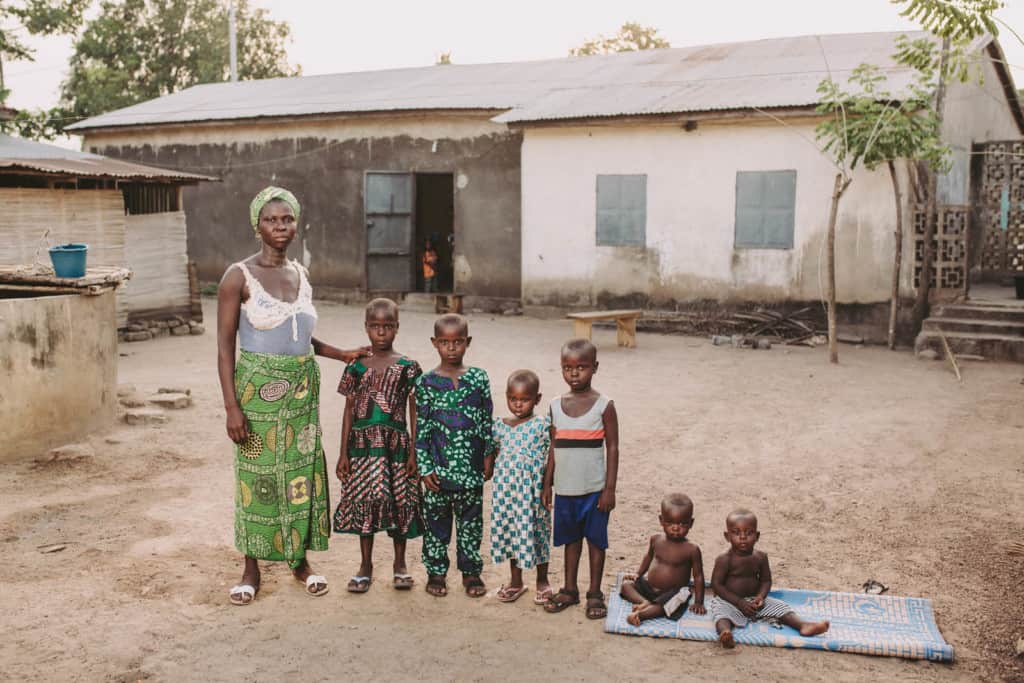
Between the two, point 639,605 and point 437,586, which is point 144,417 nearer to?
point 437,586

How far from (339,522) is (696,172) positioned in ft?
31.1

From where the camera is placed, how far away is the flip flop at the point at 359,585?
413 cm

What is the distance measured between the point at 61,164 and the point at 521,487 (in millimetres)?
8706

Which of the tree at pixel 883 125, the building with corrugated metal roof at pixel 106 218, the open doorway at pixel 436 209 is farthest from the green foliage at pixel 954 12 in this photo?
the open doorway at pixel 436 209

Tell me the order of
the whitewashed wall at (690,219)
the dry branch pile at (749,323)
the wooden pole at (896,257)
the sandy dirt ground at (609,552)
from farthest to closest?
1. the dry branch pile at (749,323)
2. the whitewashed wall at (690,219)
3. the wooden pole at (896,257)
4. the sandy dirt ground at (609,552)

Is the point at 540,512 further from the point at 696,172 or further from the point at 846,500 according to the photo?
the point at 696,172

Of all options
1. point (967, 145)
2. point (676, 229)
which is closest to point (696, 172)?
point (676, 229)

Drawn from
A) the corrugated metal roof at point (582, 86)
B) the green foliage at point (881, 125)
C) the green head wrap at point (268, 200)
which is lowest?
the green head wrap at point (268, 200)

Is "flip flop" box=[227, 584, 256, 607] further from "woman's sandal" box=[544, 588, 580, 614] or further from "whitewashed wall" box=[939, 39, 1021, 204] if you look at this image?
"whitewashed wall" box=[939, 39, 1021, 204]

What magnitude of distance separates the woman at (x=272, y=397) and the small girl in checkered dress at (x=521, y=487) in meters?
0.74

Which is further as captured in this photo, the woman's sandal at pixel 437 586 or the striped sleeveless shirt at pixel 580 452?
the woman's sandal at pixel 437 586

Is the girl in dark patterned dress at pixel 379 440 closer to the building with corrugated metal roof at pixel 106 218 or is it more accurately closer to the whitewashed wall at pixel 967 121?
the building with corrugated metal roof at pixel 106 218

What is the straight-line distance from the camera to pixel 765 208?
1214 centimetres

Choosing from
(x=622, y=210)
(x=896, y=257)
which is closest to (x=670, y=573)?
(x=896, y=257)
